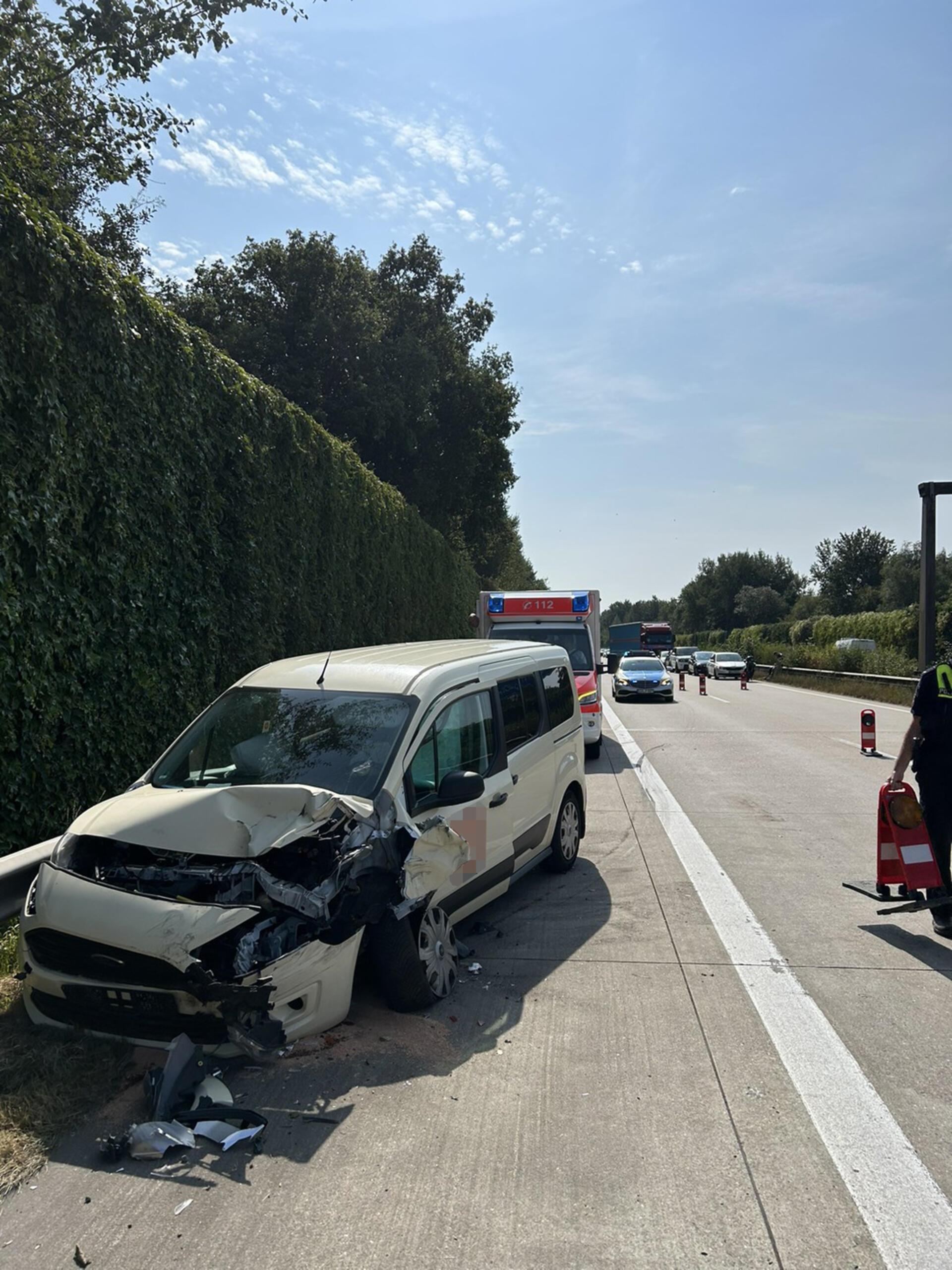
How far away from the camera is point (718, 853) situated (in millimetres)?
8547

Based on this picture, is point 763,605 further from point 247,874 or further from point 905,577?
point 247,874

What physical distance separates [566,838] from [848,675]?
32479mm

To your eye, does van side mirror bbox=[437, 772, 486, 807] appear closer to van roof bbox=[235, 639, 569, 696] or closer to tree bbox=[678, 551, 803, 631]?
van roof bbox=[235, 639, 569, 696]

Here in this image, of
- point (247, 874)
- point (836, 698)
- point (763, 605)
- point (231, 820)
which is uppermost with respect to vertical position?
point (763, 605)

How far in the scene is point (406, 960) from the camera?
471 centimetres

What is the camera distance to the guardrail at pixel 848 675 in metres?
32.8

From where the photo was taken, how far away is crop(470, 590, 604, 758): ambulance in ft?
52.7

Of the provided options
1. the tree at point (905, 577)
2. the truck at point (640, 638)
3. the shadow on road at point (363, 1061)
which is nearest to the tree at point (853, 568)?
the tree at point (905, 577)

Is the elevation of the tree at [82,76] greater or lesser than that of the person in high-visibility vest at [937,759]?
greater

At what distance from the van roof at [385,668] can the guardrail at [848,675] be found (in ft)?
65.0

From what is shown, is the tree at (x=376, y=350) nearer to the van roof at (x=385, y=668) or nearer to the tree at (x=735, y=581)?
the van roof at (x=385, y=668)

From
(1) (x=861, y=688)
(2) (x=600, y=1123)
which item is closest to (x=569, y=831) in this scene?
(2) (x=600, y=1123)

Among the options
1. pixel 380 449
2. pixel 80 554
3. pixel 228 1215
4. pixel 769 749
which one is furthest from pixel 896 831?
pixel 380 449

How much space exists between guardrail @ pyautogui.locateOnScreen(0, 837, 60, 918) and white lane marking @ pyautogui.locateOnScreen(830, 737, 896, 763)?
13198 millimetres
